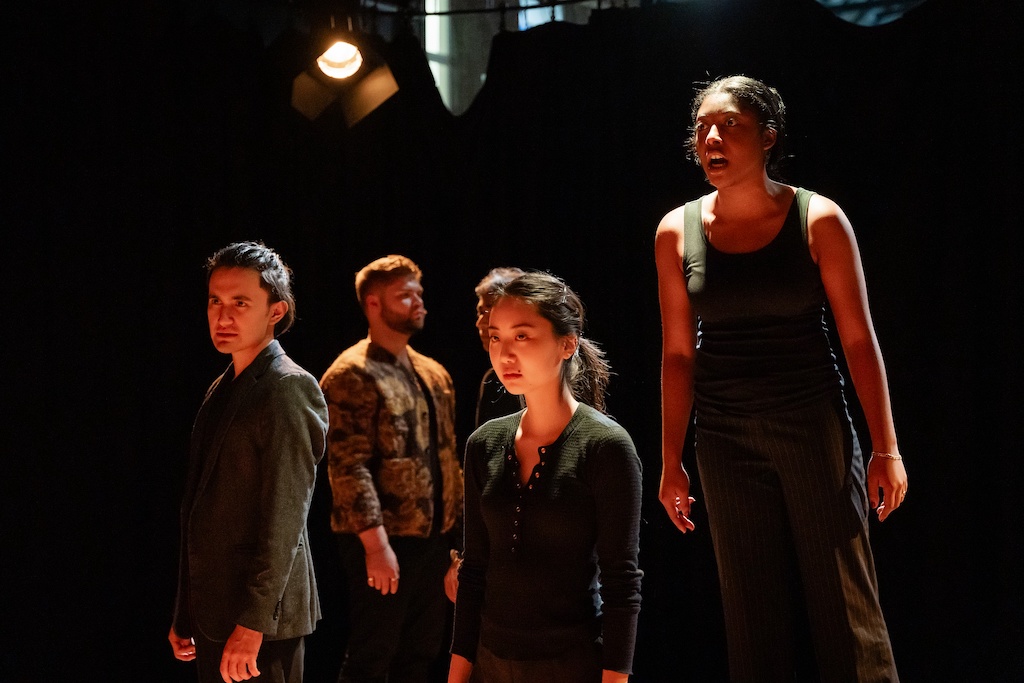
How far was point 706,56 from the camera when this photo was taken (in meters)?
3.41

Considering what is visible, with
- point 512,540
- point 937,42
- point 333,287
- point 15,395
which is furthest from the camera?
point 333,287

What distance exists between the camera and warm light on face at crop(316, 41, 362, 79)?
3826 mm

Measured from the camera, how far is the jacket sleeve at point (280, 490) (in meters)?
2.08

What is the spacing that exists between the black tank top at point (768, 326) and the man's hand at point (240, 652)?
3.58ft

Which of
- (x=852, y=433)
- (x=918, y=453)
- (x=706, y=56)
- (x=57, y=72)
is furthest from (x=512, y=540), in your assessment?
(x=57, y=72)

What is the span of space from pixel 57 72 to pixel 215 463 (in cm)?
202

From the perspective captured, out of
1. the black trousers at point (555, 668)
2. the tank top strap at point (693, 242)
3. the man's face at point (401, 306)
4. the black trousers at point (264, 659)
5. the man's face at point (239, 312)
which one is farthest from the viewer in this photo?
the man's face at point (401, 306)

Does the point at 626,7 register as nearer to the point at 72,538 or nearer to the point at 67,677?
the point at 72,538

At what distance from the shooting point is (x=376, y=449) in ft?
10.0

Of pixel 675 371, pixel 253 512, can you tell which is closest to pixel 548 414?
pixel 675 371

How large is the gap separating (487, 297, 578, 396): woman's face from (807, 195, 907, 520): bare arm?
0.57 m

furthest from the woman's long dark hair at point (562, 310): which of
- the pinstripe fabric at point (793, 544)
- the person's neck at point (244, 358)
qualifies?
the person's neck at point (244, 358)

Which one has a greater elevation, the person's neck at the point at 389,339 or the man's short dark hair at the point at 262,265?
the man's short dark hair at the point at 262,265

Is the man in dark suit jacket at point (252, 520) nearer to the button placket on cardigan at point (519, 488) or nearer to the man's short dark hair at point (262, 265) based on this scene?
the man's short dark hair at point (262, 265)
